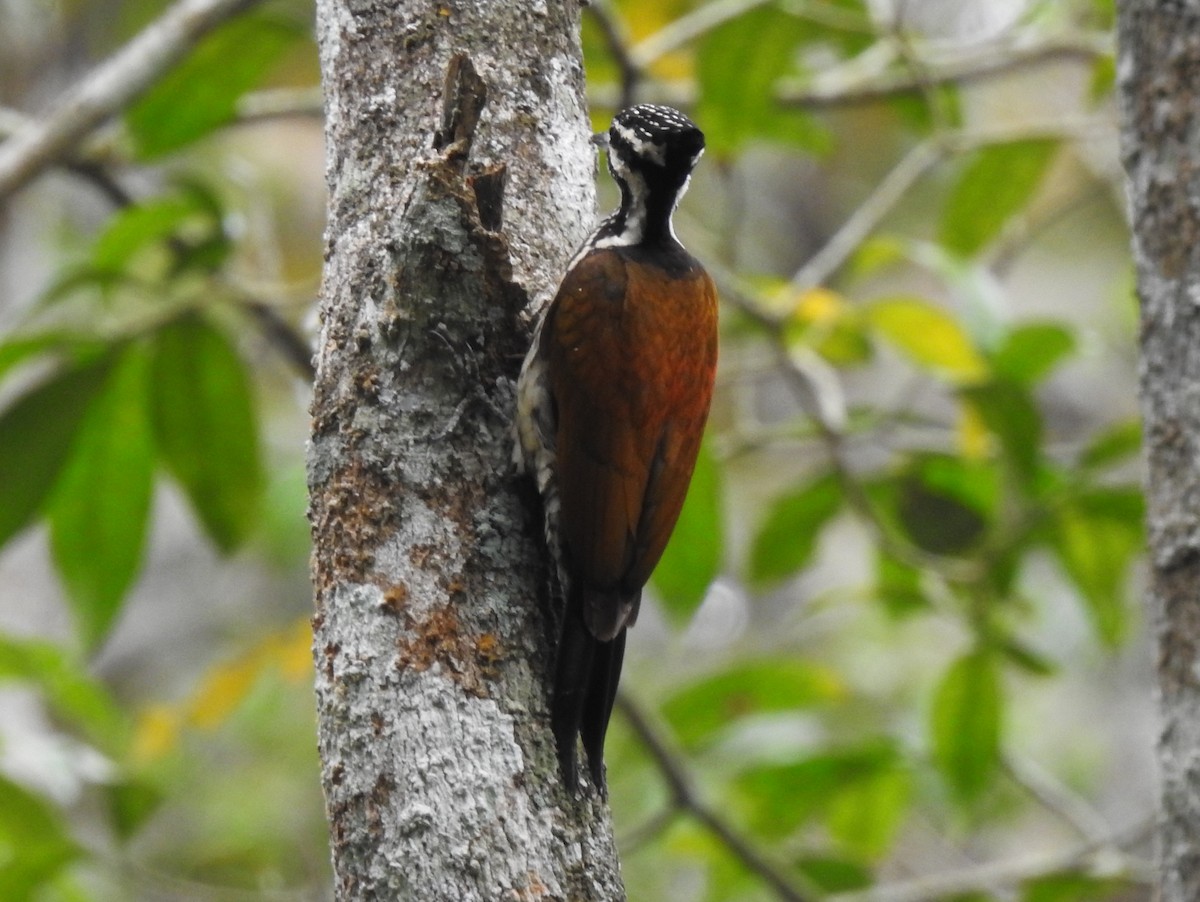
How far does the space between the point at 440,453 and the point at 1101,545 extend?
226cm

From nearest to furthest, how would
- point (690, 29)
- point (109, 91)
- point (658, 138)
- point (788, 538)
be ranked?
point (658, 138) → point (109, 91) → point (690, 29) → point (788, 538)

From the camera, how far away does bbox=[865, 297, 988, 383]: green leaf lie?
3.51m

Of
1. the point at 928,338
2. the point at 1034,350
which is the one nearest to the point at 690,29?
the point at 928,338

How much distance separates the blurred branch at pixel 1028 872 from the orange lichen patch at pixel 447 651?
2162 millimetres

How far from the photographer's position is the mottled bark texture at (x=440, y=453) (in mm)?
1559

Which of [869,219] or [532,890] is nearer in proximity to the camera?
[532,890]

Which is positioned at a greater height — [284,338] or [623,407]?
[284,338]

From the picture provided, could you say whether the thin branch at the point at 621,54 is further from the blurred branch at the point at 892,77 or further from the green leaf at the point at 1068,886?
the green leaf at the point at 1068,886

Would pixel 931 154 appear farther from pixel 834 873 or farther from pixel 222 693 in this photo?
pixel 222 693

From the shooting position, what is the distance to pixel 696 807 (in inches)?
139

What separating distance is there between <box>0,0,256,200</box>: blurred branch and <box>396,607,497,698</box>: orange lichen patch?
62.6 inches

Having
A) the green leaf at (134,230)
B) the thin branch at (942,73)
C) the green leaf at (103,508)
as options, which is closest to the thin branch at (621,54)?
the thin branch at (942,73)

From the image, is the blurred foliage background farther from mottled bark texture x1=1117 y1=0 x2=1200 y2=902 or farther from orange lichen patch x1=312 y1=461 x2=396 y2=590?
orange lichen patch x1=312 y1=461 x2=396 y2=590

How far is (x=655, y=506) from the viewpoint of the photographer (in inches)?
82.0
